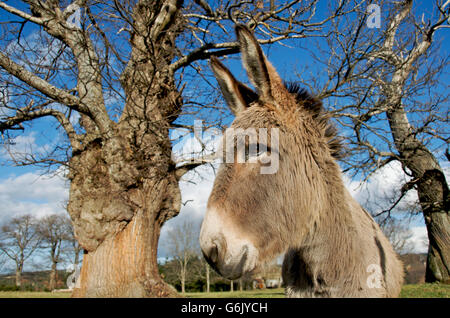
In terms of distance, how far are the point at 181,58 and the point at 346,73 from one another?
473 cm

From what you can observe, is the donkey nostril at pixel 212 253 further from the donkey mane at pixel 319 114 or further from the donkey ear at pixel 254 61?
the donkey mane at pixel 319 114

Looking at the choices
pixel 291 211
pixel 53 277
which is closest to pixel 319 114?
pixel 291 211

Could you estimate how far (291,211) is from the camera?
1845mm

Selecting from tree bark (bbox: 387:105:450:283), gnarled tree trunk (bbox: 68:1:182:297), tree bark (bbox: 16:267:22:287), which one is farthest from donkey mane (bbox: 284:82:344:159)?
tree bark (bbox: 16:267:22:287)

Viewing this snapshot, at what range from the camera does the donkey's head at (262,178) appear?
159cm

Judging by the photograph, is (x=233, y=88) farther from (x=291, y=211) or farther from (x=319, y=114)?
(x=291, y=211)

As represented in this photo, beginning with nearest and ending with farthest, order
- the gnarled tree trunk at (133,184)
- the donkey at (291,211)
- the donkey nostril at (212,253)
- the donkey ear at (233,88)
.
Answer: the donkey nostril at (212,253), the donkey at (291,211), the donkey ear at (233,88), the gnarled tree trunk at (133,184)

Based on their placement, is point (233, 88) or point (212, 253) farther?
point (233, 88)

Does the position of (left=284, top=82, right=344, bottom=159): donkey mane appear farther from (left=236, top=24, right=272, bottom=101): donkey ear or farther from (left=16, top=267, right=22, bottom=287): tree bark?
(left=16, top=267, right=22, bottom=287): tree bark

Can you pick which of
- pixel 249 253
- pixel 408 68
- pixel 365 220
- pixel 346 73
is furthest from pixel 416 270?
pixel 249 253

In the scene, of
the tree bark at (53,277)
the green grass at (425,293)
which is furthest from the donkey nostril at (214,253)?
the tree bark at (53,277)

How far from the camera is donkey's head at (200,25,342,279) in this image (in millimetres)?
1592

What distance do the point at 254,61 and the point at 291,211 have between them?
984mm

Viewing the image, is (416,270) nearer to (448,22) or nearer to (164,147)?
(448,22)
